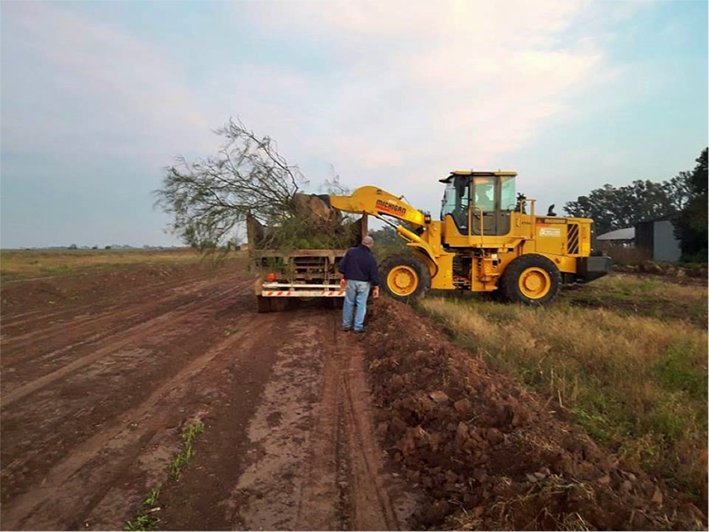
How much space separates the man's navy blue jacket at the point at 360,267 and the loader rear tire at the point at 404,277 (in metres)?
3.20

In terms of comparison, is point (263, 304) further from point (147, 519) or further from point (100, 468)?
point (147, 519)

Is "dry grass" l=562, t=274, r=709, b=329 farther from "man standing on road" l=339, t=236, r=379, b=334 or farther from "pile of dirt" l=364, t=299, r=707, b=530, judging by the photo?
"pile of dirt" l=364, t=299, r=707, b=530

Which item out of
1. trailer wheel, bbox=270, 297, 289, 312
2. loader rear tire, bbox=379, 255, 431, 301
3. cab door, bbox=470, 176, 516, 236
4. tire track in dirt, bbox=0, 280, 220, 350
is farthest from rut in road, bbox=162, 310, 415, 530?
cab door, bbox=470, 176, 516, 236

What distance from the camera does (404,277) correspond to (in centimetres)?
1222

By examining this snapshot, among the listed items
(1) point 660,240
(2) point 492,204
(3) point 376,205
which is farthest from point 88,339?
(1) point 660,240

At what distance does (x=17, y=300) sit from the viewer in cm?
1434

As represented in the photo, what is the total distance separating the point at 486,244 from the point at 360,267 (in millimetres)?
5127

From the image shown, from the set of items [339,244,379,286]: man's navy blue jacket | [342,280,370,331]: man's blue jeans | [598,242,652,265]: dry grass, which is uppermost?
[598,242,652,265]: dry grass

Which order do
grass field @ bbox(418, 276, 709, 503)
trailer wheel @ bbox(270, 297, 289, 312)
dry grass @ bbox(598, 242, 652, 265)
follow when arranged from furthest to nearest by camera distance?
dry grass @ bbox(598, 242, 652, 265) < trailer wheel @ bbox(270, 297, 289, 312) < grass field @ bbox(418, 276, 709, 503)

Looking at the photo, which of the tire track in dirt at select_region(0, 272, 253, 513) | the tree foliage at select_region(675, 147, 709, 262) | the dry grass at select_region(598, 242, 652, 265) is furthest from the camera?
the dry grass at select_region(598, 242, 652, 265)

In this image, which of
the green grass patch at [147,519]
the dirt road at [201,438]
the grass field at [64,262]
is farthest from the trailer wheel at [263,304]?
the green grass patch at [147,519]

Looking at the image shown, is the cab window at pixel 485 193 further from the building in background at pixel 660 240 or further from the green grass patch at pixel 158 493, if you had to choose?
the building in background at pixel 660 240

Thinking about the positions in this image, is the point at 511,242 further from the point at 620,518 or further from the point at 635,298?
the point at 620,518

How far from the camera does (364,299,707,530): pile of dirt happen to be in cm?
260
